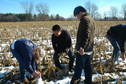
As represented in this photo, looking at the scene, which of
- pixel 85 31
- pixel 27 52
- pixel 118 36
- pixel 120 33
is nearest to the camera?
pixel 85 31

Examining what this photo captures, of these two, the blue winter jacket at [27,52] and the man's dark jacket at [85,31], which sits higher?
the man's dark jacket at [85,31]

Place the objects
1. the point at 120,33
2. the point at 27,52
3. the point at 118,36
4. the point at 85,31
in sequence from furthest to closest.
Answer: the point at 118,36 → the point at 120,33 → the point at 27,52 → the point at 85,31

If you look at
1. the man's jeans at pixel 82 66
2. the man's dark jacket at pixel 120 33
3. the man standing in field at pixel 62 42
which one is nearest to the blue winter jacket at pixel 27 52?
the man's jeans at pixel 82 66

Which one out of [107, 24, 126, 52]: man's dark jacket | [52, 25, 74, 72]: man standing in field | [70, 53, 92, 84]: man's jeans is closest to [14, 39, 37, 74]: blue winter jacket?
[70, 53, 92, 84]: man's jeans

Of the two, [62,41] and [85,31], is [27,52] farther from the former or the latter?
[62,41]

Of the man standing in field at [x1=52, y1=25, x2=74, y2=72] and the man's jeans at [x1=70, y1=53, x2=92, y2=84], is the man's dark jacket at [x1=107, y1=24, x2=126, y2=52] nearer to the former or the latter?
the man's jeans at [x1=70, y1=53, x2=92, y2=84]

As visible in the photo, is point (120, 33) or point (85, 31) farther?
point (120, 33)

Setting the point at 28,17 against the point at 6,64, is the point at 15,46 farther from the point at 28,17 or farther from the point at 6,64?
the point at 28,17

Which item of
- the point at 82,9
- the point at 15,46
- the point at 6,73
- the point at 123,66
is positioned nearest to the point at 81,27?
the point at 82,9

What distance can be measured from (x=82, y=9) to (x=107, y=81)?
1.98m

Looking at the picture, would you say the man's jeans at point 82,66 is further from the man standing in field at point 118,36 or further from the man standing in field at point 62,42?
the man standing in field at point 118,36

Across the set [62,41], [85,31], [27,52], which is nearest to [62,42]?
[62,41]

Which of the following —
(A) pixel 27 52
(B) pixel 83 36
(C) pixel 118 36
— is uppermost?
(B) pixel 83 36

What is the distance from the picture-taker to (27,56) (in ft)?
9.65
